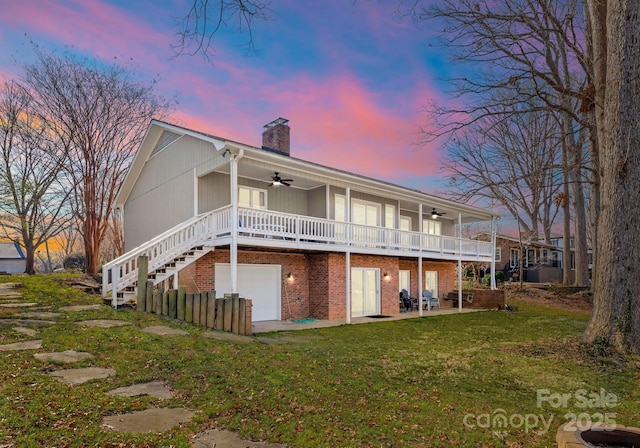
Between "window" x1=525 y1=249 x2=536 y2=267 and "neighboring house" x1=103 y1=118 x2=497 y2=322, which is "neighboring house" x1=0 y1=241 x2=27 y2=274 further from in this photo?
"window" x1=525 y1=249 x2=536 y2=267

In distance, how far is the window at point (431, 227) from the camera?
20938 mm

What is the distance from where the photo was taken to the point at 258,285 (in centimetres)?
1347

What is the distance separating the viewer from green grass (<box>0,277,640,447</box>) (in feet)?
12.0

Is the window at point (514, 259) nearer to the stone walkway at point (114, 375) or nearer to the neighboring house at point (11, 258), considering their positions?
the stone walkway at point (114, 375)

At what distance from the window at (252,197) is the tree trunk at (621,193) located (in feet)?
32.6

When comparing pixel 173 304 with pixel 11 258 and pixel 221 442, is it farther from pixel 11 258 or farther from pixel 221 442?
pixel 11 258

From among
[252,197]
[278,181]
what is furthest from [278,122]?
[278,181]

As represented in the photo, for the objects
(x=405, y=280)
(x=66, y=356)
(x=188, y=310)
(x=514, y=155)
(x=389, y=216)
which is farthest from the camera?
(x=514, y=155)

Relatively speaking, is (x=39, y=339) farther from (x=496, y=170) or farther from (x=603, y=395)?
(x=496, y=170)

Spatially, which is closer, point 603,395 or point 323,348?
point 603,395

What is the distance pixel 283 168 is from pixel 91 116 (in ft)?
38.8

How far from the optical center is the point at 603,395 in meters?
5.51

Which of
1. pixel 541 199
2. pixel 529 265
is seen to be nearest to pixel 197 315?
pixel 541 199

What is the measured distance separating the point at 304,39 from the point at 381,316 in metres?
10.2
